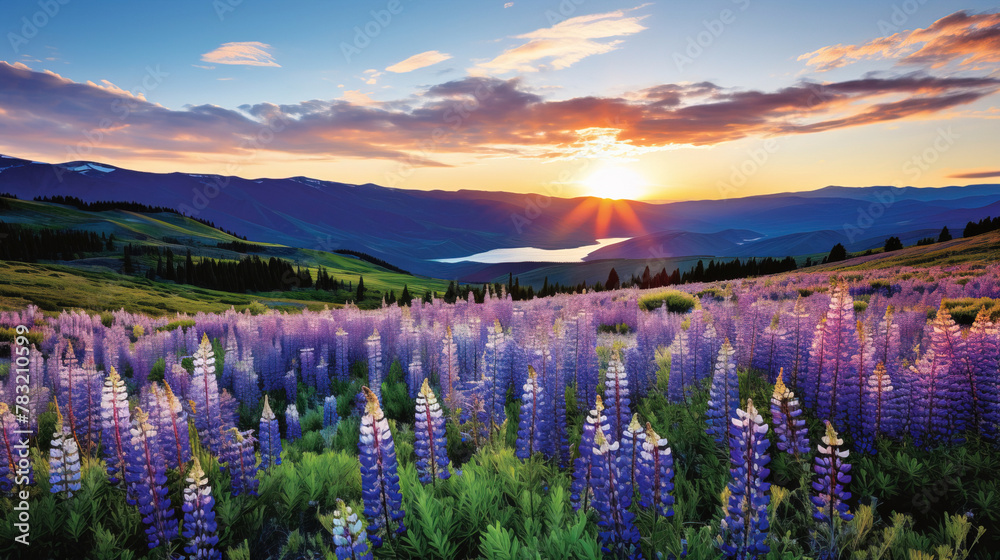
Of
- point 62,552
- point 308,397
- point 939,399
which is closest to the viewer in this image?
point 62,552

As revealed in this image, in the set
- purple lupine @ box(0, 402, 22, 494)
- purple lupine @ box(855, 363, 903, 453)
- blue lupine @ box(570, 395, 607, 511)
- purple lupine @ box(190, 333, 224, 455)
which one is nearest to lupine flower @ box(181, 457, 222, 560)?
purple lupine @ box(190, 333, 224, 455)

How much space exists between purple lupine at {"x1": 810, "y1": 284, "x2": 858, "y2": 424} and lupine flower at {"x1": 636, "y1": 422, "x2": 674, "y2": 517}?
2612 mm

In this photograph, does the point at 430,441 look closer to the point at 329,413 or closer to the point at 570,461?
the point at 570,461

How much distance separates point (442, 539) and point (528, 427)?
1297 millimetres

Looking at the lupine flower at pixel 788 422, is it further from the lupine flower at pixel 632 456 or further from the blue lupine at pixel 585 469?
the blue lupine at pixel 585 469

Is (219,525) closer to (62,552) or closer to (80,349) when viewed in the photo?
(62,552)

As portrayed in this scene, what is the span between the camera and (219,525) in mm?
3990

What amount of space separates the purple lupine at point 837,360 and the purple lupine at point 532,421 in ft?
9.88

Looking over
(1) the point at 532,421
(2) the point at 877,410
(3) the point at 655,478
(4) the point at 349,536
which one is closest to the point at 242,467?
(4) the point at 349,536

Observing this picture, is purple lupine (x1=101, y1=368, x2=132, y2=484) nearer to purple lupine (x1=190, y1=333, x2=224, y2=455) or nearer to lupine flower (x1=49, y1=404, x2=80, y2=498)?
lupine flower (x1=49, y1=404, x2=80, y2=498)

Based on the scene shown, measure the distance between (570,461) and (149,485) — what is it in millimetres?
3670

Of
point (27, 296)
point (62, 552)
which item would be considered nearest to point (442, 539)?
point (62, 552)

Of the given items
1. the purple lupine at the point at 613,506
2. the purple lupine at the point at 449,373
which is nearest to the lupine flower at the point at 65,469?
the purple lupine at the point at 449,373

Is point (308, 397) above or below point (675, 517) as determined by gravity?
below
